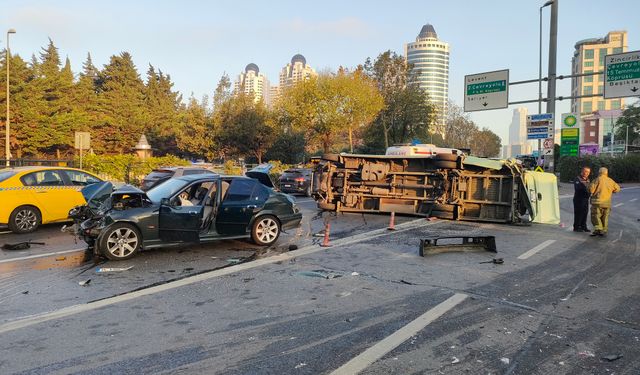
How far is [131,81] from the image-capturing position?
67.5 meters

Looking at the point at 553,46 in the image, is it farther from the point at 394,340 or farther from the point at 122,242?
the point at 394,340

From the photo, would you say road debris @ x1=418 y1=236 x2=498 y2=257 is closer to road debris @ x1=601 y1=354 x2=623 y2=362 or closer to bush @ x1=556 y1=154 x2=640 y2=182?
road debris @ x1=601 y1=354 x2=623 y2=362

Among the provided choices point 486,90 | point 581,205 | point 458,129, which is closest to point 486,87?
point 486,90

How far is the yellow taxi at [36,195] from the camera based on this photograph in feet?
33.5

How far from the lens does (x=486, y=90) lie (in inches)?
917

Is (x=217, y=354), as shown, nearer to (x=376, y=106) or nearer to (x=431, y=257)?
(x=431, y=257)

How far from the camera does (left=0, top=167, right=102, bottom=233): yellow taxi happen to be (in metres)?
10.2

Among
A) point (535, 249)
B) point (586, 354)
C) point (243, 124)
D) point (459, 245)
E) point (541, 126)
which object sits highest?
point (243, 124)

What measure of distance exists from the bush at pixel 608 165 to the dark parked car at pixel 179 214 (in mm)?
36163

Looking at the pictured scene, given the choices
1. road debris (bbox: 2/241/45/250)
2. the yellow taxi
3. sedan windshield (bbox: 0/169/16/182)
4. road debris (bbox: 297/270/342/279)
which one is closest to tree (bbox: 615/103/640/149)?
road debris (bbox: 297/270/342/279)

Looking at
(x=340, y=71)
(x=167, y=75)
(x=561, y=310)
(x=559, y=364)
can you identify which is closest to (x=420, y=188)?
(x=561, y=310)

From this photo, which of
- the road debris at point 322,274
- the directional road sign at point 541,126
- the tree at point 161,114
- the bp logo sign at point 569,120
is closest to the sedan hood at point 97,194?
the road debris at point 322,274

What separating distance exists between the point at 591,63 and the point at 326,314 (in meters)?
151

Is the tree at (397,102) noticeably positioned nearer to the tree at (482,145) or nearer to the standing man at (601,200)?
the tree at (482,145)
